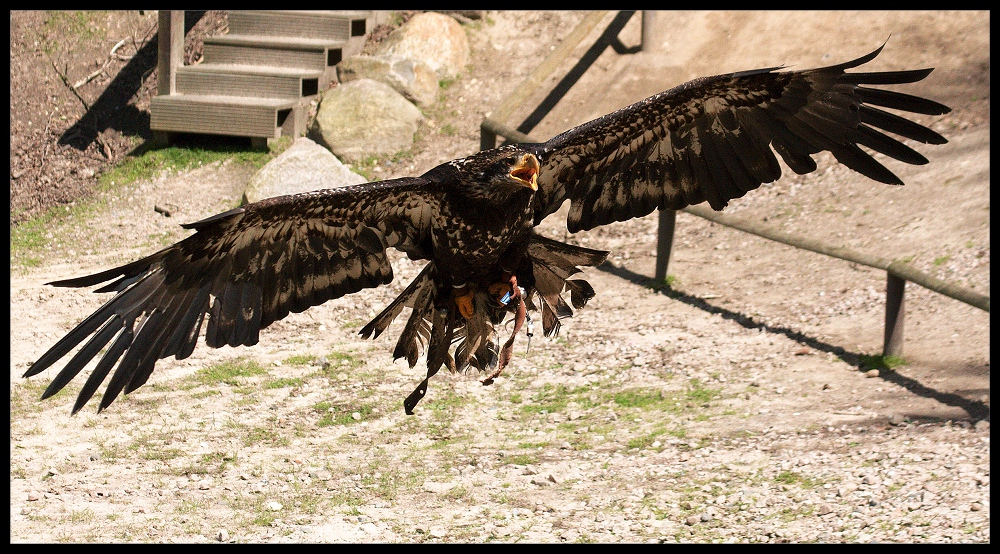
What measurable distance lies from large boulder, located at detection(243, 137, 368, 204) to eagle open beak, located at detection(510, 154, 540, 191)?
16.3ft

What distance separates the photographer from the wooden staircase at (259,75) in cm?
1059

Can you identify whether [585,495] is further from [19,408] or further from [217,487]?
[19,408]

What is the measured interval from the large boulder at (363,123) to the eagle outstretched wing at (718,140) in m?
5.55

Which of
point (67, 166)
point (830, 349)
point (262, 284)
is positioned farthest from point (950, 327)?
point (67, 166)

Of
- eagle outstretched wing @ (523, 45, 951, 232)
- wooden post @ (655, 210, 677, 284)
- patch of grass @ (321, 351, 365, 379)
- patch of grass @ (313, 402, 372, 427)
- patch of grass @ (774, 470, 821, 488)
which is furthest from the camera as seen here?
wooden post @ (655, 210, 677, 284)

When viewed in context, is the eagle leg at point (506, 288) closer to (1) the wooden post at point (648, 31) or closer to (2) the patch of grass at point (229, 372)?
(2) the patch of grass at point (229, 372)

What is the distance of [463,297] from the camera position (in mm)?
5027

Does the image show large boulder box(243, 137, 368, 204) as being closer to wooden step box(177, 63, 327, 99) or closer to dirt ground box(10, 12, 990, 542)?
dirt ground box(10, 12, 990, 542)

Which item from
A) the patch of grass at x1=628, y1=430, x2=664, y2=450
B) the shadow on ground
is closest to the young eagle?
the patch of grass at x1=628, y1=430, x2=664, y2=450

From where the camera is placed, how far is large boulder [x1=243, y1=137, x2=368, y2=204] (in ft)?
30.5

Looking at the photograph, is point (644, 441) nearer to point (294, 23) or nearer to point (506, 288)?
point (506, 288)

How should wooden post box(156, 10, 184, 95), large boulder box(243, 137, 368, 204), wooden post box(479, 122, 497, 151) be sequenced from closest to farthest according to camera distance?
large boulder box(243, 137, 368, 204) → wooden post box(479, 122, 497, 151) → wooden post box(156, 10, 184, 95)

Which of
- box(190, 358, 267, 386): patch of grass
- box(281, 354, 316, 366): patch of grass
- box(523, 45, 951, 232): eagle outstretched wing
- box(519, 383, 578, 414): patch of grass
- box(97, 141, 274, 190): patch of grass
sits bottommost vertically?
box(519, 383, 578, 414): patch of grass

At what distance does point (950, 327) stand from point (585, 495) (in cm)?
313
